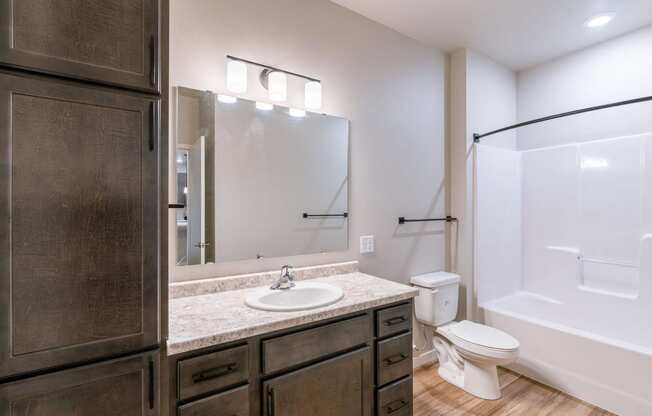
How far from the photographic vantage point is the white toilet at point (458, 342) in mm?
2117

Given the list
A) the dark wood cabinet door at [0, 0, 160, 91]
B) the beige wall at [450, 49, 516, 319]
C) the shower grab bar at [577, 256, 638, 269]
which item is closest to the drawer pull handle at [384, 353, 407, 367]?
the beige wall at [450, 49, 516, 319]

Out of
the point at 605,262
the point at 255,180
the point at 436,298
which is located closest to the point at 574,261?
the point at 605,262

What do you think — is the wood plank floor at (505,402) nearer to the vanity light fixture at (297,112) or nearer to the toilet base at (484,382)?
the toilet base at (484,382)

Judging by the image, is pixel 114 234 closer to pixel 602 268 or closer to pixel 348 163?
pixel 348 163

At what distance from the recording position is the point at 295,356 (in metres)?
1.32

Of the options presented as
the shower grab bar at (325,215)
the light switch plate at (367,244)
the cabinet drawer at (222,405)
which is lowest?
the cabinet drawer at (222,405)

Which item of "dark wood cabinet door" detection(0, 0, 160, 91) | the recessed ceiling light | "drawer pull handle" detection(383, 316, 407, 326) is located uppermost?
the recessed ceiling light

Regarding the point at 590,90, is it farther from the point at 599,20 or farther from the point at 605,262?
the point at 605,262

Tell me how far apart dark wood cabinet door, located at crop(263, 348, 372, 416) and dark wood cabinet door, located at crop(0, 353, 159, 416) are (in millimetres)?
435

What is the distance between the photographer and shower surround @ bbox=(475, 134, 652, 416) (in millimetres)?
2152

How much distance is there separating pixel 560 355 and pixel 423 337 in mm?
940

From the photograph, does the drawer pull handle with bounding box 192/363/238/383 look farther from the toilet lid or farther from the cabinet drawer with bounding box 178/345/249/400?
the toilet lid

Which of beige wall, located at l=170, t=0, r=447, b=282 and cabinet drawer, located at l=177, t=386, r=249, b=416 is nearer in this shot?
cabinet drawer, located at l=177, t=386, r=249, b=416

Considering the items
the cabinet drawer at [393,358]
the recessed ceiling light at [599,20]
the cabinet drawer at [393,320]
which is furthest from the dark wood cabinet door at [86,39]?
the recessed ceiling light at [599,20]
